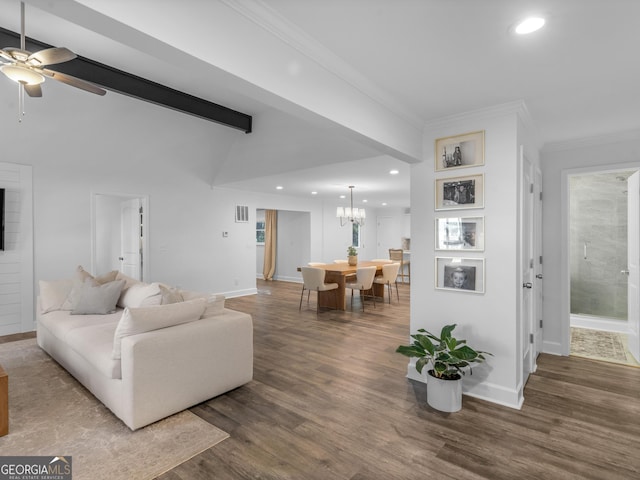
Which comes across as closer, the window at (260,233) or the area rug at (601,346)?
the area rug at (601,346)

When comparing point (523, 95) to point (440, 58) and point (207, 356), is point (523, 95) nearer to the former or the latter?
point (440, 58)

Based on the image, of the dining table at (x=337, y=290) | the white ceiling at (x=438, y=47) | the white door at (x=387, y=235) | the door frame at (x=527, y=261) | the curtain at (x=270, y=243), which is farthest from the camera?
the white door at (x=387, y=235)

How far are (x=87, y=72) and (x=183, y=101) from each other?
3.68 ft

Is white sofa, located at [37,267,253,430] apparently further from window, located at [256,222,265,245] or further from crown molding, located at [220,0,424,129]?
window, located at [256,222,265,245]

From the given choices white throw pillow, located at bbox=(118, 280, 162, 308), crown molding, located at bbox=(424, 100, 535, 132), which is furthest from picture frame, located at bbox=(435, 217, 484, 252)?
white throw pillow, located at bbox=(118, 280, 162, 308)

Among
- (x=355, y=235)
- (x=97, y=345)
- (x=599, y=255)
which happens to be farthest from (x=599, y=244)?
(x=355, y=235)

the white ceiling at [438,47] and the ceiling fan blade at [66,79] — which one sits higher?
the ceiling fan blade at [66,79]

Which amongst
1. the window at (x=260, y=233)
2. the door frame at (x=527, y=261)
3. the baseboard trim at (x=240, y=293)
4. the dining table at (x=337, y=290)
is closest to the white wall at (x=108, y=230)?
the baseboard trim at (x=240, y=293)

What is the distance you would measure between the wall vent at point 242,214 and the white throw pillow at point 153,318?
5.09m

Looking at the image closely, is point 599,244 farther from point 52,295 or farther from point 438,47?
point 52,295

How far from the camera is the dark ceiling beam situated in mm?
3234

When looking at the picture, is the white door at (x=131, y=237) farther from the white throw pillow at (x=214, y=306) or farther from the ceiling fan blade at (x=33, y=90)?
the white throw pillow at (x=214, y=306)

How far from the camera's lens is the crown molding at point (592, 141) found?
11.4 feet

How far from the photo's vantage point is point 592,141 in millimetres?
3658
